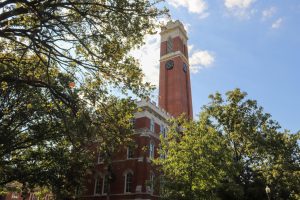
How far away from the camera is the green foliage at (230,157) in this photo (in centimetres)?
2291

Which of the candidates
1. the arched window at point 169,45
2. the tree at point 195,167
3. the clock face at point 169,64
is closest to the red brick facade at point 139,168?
the tree at point 195,167

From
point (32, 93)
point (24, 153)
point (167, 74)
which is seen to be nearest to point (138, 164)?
point (24, 153)

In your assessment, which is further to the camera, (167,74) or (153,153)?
(167,74)

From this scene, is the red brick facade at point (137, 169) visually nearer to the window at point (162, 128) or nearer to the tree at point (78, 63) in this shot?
the window at point (162, 128)

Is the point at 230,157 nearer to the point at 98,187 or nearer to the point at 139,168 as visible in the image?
the point at 139,168

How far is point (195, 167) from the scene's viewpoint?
2288cm

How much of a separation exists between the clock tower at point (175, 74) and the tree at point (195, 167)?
28.6 meters

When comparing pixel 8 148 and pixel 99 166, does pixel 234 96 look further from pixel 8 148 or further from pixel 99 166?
pixel 8 148

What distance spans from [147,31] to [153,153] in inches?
914

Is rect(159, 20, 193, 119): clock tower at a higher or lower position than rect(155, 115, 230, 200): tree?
higher

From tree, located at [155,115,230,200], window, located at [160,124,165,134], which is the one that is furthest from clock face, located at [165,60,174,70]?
tree, located at [155,115,230,200]

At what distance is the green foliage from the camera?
22906 mm

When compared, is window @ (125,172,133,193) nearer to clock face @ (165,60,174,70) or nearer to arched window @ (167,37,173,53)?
clock face @ (165,60,174,70)

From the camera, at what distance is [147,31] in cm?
1350
